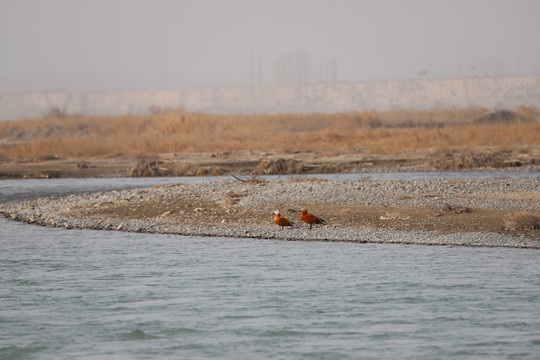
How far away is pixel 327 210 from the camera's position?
20.0 m

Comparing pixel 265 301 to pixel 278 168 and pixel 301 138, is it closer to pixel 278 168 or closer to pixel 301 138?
pixel 278 168

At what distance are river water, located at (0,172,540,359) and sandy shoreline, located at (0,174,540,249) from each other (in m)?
1.05

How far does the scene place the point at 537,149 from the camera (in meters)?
42.1

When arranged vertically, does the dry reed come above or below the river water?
above

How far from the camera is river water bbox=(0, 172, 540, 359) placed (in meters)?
9.49

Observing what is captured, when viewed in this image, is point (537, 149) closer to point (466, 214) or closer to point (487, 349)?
point (466, 214)

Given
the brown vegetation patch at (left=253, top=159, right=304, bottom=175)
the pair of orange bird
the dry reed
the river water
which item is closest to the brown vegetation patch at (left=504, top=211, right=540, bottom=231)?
the river water

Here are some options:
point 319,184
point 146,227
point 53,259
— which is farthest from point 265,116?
point 53,259

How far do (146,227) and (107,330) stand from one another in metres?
9.28

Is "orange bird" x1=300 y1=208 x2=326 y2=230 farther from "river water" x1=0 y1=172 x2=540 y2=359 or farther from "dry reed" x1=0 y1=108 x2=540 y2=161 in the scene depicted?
"dry reed" x1=0 y1=108 x2=540 y2=161

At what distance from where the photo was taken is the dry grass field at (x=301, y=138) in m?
43.7

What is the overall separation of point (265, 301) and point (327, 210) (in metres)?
8.49

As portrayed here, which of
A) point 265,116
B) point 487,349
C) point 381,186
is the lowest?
point 487,349

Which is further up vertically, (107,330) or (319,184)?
(319,184)
